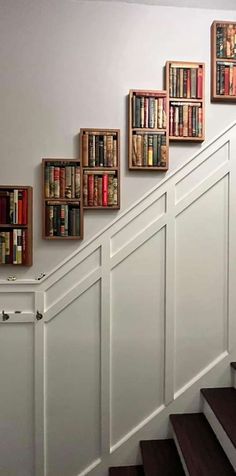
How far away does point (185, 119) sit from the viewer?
2041 mm

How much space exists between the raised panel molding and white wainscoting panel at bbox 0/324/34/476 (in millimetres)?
29

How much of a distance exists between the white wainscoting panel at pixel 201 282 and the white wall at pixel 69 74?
13.7 inches

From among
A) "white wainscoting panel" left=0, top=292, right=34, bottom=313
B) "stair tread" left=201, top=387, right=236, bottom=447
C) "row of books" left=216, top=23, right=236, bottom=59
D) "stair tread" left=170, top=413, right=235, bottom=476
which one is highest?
"row of books" left=216, top=23, right=236, bottom=59

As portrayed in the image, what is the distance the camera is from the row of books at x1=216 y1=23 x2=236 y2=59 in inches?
80.3

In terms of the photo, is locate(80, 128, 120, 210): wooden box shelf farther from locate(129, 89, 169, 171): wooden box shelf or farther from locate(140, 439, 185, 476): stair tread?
locate(140, 439, 185, 476): stair tread

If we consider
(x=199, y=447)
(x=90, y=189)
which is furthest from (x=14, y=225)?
(x=199, y=447)

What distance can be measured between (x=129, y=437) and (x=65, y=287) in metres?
0.97

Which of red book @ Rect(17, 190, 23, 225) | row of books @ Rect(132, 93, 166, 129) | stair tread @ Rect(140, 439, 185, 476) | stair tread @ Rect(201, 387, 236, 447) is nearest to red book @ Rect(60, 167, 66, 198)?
red book @ Rect(17, 190, 23, 225)

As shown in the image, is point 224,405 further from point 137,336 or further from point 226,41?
point 226,41

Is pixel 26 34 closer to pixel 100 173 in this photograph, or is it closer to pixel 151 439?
pixel 100 173

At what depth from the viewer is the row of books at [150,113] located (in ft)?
6.60

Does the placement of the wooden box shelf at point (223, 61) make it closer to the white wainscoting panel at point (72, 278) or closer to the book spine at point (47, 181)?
the book spine at point (47, 181)

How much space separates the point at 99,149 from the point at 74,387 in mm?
1414

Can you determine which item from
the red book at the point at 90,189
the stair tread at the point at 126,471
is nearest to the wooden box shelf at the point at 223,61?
the red book at the point at 90,189
